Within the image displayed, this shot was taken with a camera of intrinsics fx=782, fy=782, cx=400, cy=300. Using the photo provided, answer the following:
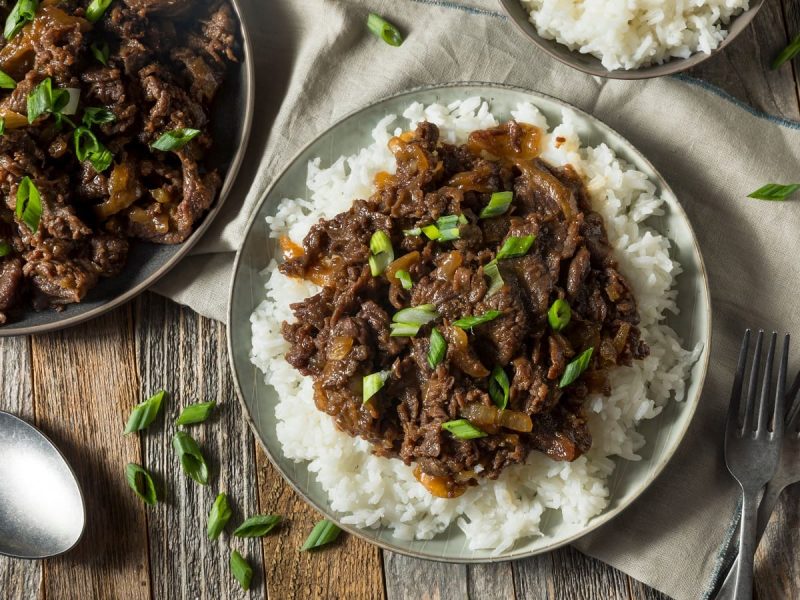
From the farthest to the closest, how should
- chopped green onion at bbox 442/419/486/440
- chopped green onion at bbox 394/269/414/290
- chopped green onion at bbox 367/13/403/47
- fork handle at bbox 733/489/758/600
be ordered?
chopped green onion at bbox 367/13/403/47, fork handle at bbox 733/489/758/600, chopped green onion at bbox 394/269/414/290, chopped green onion at bbox 442/419/486/440

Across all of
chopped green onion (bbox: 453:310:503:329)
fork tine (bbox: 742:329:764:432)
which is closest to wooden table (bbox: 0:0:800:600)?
fork tine (bbox: 742:329:764:432)

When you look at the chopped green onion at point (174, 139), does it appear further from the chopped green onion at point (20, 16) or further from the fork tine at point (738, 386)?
the fork tine at point (738, 386)

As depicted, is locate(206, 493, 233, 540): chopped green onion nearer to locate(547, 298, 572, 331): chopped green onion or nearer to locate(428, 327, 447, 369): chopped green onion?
locate(428, 327, 447, 369): chopped green onion

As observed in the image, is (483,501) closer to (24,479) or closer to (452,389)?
(452,389)

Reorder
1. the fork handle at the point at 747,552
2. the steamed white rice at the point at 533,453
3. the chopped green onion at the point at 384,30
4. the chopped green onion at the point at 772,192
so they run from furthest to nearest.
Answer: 1. the chopped green onion at the point at 384,30
2. the chopped green onion at the point at 772,192
3. the fork handle at the point at 747,552
4. the steamed white rice at the point at 533,453

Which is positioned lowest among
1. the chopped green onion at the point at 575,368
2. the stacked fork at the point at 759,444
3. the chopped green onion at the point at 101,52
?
the stacked fork at the point at 759,444

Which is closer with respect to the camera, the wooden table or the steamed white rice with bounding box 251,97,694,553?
the steamed white rice with bounding box 251,97,694,553

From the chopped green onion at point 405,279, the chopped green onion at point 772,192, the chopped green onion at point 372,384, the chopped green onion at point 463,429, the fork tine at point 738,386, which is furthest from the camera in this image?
the chopped green onion at point 772,192

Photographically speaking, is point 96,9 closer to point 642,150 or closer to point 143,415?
point 143,415

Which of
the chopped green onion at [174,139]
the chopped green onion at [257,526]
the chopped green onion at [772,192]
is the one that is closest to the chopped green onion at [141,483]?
the chopped green onion at [257,526]
